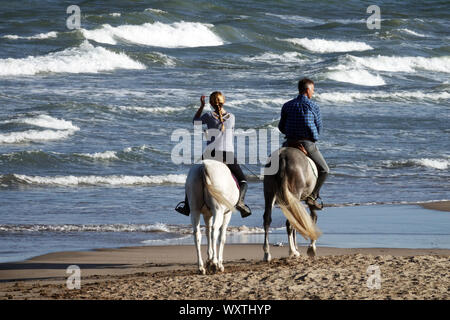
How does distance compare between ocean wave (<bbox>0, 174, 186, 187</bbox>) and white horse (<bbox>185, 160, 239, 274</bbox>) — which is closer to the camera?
white horse (<bbox>185, 160, 239, 274</bbox>)

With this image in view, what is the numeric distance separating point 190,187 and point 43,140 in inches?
482

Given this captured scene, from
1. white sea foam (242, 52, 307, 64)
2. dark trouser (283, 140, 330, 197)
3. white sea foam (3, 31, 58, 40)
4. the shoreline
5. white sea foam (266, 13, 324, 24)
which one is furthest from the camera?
white sea foam (266, 13, 324, 24)

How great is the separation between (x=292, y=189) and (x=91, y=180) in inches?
291

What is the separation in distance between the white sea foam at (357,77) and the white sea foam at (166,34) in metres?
10.7

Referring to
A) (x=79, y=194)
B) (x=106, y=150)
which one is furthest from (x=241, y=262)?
(x=106, y=150)

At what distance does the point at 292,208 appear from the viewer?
31.1 ft

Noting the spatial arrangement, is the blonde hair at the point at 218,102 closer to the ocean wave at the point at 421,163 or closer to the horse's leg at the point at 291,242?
the horse's leg at the point at 291,242

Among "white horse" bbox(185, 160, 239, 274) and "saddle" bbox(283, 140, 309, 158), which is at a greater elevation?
"saddle" bbox(283, 140, 309, 158)

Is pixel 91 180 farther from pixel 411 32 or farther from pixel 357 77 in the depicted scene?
pixel 411 32

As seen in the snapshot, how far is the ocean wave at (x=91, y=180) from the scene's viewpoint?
633 inches

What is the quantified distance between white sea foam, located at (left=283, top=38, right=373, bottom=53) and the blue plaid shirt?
3484cm

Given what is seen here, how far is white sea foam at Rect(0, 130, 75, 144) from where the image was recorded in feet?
66.1

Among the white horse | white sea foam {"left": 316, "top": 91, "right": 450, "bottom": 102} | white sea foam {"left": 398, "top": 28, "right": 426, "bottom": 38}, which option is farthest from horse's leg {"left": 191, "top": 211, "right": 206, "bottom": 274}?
white sea foam {"left": 398, "top": 28, "right": 426, "bottom": 38}

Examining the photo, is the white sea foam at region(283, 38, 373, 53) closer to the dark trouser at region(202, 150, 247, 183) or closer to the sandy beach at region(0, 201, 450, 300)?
the sandy beach at region(0, 201, 450, 300)
